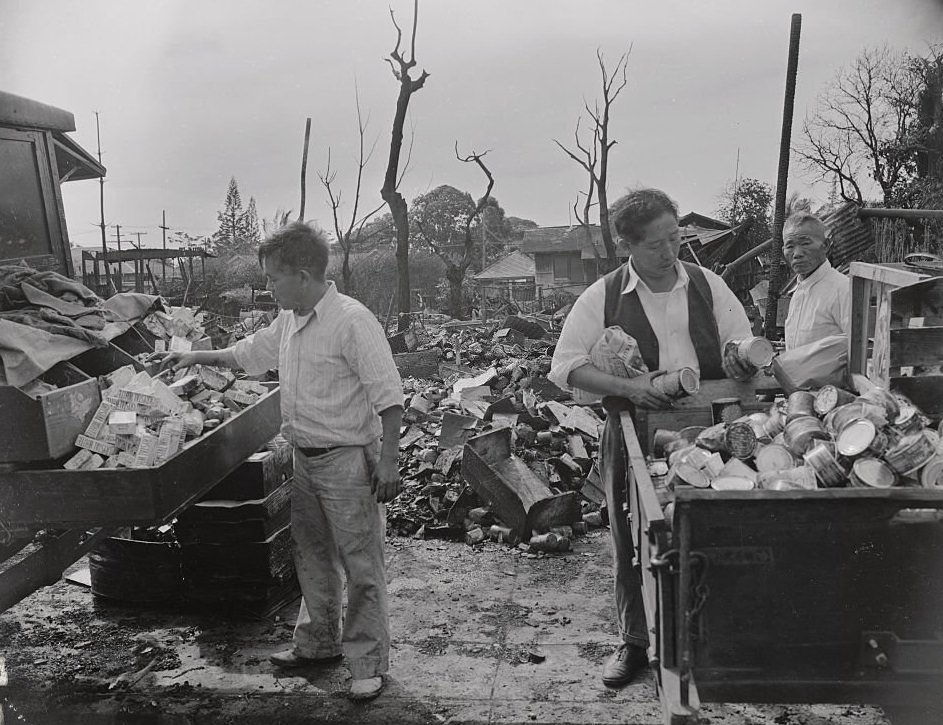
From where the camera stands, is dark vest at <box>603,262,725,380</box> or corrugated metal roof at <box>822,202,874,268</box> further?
corrugated metal roof at <box>822,202,874,268</box>

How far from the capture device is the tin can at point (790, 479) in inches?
87.0

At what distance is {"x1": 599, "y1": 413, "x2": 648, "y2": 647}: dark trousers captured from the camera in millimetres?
3410

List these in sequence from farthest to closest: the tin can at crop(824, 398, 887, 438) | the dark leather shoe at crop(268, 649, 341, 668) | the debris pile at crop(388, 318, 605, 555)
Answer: the debris pile at crop(388, 318, 605, 555) → the dark leather shoe at crop(268, 649, 341, 668) → the tin can at crop(824, 398, 887, 438)

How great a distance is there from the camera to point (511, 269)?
50.1 m

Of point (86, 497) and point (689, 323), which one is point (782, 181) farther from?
point (86, 497)

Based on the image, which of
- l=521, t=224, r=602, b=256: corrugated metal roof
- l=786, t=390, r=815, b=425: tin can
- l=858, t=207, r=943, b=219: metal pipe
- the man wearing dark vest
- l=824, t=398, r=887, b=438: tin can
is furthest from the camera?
l=521, t=224, r=602, b=256: corrugated metal roof

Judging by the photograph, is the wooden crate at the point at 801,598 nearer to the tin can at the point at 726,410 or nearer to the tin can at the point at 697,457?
the tin can at the point at 697,457

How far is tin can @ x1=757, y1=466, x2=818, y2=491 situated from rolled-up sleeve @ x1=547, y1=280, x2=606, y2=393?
1167 mm

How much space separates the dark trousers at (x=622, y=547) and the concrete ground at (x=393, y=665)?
0.29m

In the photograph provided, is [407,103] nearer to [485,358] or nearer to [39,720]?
[485,358]

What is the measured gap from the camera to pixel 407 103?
20328 millimetres

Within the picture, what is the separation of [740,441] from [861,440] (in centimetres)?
40

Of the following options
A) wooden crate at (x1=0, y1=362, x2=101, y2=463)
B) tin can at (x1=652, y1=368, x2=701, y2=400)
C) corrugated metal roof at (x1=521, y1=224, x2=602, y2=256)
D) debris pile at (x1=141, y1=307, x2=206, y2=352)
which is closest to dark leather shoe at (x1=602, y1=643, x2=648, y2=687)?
tin can at (x1=652, y1=368, x2=701, y2=400)

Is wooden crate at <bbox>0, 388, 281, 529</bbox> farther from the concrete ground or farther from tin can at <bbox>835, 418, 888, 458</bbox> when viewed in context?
tin can at <bbox>835, 418, 888, 458</bbox>
